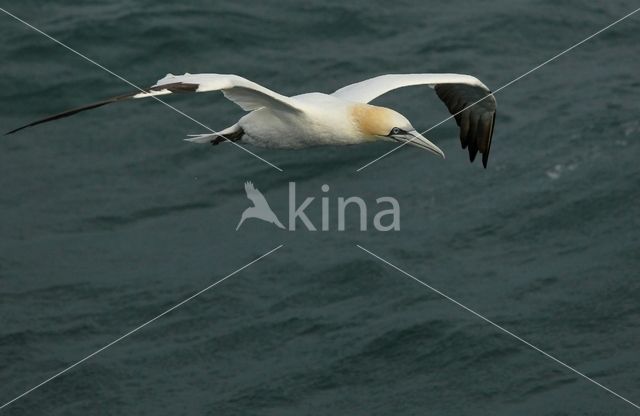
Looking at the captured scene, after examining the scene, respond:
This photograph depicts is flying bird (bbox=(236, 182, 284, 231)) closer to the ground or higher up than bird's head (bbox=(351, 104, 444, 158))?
closer to the ground

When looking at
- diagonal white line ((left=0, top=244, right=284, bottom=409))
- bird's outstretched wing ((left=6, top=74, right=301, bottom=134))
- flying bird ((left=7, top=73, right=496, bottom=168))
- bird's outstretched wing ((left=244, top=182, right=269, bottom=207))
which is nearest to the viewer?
bird's outstretched wing ((left=6, top=74, right=301, bottom=134))

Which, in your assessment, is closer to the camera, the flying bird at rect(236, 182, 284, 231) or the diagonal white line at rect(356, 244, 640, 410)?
the diagonal white line at rect(356, 244, 640, 410)

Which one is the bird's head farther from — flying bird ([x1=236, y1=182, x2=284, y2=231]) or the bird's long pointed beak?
flying bird ([x1=236, y1=182, x2=284, y2=231])

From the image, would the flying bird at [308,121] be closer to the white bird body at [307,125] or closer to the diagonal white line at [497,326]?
the white bird body at [307,125]

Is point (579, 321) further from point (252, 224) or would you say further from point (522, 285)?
point (252, 224)

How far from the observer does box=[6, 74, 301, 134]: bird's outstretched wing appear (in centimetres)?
1464

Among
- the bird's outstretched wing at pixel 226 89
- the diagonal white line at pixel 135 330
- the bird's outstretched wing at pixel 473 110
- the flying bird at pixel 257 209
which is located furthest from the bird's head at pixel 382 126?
the diagonal white line at pixel 135 330

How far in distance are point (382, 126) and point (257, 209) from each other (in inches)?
487

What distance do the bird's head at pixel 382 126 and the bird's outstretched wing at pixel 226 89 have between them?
0.62 meters

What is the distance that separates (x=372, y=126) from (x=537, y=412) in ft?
34.6

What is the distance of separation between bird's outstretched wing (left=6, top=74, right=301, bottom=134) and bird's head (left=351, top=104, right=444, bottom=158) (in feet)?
2.02

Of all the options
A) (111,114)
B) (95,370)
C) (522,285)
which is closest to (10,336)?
(95,370)

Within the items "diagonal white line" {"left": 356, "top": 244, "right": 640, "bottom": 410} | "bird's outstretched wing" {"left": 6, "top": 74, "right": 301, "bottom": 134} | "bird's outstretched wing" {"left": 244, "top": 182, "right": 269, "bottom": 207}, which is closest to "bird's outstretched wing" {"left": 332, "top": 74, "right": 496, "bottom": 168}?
"bird's outstretched wing" {"left": 6, "top": 74, "right": 301, "bottom": 134}

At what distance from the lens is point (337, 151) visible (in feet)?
91.0
